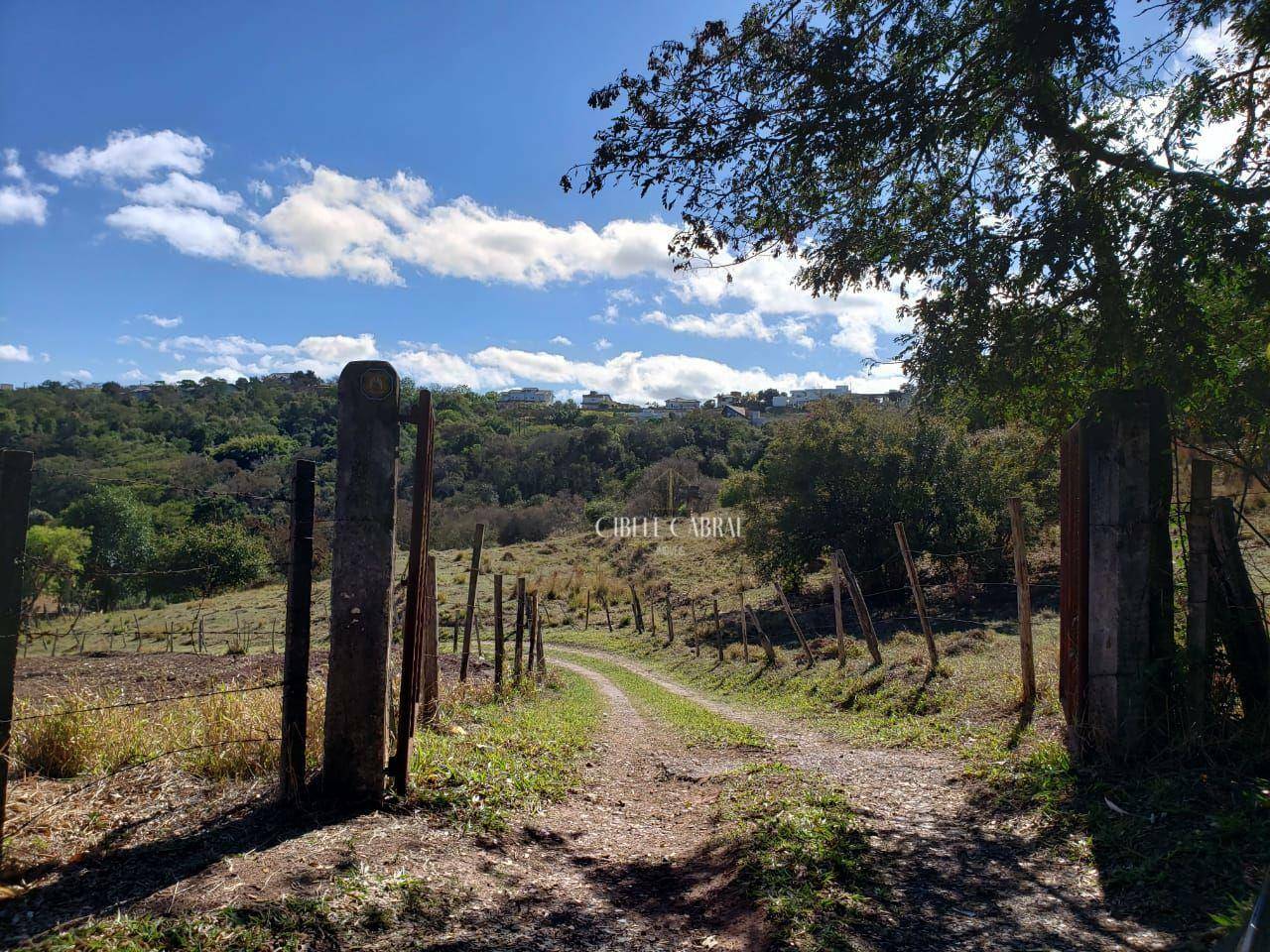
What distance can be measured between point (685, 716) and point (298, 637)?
7699 millimetres

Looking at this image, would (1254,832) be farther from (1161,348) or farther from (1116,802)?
(1161,348)

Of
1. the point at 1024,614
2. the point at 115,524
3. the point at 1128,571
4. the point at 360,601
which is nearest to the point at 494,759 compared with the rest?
the point at 360,601

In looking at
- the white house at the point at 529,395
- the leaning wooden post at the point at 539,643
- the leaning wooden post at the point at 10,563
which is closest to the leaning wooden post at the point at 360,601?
the leaning wooden post at the point at 10,563

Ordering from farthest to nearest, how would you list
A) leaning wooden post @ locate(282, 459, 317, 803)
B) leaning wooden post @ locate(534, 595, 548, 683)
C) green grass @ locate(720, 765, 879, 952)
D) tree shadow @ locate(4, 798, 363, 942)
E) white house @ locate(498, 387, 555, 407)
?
white house @ locate(498, 387, 555, 407), leaning wooden post @ locate(534, 595, 548, 683), leaning wooden post @ locate(282, 459, 317, 803), green grass @ locate(720, 765, 879, 952), tree shadow @ locate(4, 798, 363, 942)

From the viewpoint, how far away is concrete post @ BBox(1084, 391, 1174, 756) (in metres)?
5.77

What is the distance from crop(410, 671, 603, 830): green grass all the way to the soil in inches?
8.5

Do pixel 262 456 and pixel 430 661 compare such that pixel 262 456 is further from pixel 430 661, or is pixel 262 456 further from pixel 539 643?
pixel 430 661

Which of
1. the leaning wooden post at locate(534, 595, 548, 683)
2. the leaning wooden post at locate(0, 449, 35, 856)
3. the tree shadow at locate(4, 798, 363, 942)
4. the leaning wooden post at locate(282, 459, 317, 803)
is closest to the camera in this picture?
the tree shadow at locate(4, 798, 363, 942)

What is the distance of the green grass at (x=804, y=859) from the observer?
13.3 ft

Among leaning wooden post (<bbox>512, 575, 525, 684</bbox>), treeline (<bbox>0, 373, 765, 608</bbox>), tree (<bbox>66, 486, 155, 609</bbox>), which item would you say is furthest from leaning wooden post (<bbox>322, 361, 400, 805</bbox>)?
tree (<bbox>66, 486, 155, 609</bbox>)

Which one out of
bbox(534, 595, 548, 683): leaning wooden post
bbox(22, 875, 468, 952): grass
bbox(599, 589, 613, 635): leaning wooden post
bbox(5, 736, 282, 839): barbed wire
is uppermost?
bbox(5, 736, 282, 839): barbed wire

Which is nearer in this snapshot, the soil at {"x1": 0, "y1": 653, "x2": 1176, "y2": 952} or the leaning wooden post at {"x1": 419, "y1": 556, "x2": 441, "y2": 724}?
the soil at {"x1": 0, "y1": 653, "x2": 1176, "y2": 952}

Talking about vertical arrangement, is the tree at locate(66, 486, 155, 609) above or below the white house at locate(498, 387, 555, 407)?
below

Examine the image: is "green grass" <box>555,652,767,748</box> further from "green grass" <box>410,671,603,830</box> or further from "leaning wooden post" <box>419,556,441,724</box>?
"leaning wooden post" <box>419,556,441,724</box>
